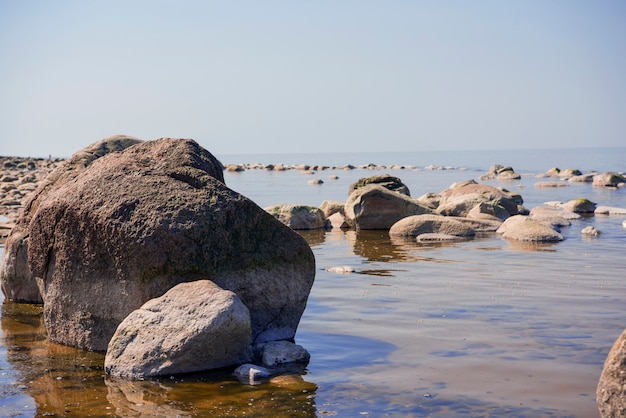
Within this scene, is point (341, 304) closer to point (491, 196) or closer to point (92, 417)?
point (92, 417)

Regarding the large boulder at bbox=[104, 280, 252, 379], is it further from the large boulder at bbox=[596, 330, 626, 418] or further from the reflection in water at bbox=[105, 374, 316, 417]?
the large boulder at bbox=[596, 330, 626, 418]

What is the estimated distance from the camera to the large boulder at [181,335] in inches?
299

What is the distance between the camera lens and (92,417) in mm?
6559

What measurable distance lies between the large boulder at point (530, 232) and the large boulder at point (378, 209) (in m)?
3.66

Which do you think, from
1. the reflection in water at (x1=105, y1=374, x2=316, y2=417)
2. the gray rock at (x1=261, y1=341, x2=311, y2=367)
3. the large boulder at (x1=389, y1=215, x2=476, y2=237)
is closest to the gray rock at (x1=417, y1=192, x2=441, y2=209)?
the large boulder at (x1=389, y1=215, x2=476, y2=237)

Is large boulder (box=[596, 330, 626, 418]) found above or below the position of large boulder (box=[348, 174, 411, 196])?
below

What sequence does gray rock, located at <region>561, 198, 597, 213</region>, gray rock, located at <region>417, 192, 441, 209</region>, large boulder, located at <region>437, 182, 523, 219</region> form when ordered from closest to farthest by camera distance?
large boulder, located at <region>437, 182, 523, 219</region>
gray rock, located at <region>561, 198, 597, 213</region>
gray rock, located at <region>417, 192, 441, 209</region>

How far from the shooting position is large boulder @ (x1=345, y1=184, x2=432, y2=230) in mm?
22406

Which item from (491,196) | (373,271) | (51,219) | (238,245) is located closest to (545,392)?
(238,245)

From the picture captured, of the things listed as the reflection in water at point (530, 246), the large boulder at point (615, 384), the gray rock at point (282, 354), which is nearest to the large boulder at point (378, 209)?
the reflection in water at point (530, 246)

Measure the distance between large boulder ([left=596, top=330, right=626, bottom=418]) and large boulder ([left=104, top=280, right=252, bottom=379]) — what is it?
12.1 feet

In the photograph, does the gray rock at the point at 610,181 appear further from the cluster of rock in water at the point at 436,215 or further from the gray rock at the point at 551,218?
the gray rock at the point at 551,218

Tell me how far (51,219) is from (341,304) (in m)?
4.43

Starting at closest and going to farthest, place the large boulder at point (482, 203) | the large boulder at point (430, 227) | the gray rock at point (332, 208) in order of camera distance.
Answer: the large boulder at point (430, 227)
the large boulder at point (482, 203)
the gray rock at point (332, 208)
